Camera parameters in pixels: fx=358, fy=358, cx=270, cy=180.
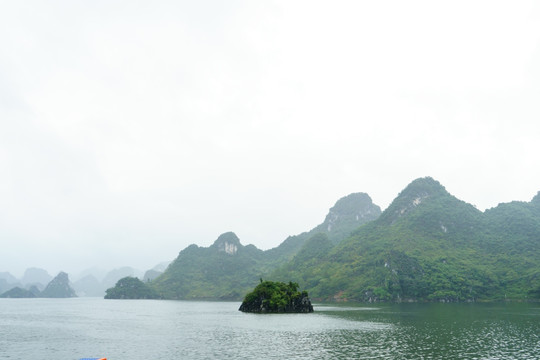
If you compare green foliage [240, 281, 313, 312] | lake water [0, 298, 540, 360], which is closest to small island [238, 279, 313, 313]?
green foliage [240, 281, 313, 312]

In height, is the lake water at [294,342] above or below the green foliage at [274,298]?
below

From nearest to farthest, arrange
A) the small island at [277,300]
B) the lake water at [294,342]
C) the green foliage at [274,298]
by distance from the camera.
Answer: the lake water at [294,342]
the small island at [277,300]
the green foliage at [274,298]

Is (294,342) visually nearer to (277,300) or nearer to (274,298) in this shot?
(277,300)

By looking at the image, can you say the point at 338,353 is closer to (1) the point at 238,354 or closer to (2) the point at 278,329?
(1) the point at 238,354

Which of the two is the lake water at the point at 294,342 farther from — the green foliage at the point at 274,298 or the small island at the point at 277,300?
the green foliage at the point at 274,298

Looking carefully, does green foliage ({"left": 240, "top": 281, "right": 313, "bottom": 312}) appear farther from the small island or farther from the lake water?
the lake water

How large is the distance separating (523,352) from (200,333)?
173ft

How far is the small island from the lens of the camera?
120 meters

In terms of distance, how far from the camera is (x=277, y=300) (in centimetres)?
11969

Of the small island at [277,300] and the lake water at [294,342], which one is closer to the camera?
the lake water at [294,342]

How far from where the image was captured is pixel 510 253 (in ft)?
649

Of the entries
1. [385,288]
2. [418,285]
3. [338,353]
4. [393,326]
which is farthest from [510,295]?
[338,353]

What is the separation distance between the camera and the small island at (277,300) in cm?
11981

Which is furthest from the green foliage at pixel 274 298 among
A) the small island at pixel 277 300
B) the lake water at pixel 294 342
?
the lake water at pixel 294 342
